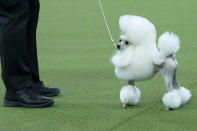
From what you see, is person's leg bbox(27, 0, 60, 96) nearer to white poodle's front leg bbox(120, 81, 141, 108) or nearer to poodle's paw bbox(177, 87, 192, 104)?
white poodle's front leg bbox(120, 81, 141, 108)

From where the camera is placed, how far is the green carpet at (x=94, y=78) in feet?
9.32

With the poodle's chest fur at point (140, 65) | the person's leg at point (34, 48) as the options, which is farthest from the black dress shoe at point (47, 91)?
the poodle's chest fur at point (140, 65)

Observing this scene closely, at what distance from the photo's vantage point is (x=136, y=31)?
9.52 feet

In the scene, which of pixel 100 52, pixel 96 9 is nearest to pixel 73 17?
pixel 96 9

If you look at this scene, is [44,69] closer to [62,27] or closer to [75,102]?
[75,102]

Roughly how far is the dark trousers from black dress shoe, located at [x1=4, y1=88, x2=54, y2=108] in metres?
0.04

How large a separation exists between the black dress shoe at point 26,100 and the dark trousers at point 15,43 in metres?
0.04

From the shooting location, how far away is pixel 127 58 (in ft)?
9.70

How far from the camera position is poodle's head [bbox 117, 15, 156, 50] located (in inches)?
114

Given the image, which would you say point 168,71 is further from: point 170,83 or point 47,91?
point 47,91

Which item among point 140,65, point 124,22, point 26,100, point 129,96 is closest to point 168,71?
point 140,65

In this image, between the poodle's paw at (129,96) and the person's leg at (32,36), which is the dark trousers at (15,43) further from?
the poodle's paw at (129,96)

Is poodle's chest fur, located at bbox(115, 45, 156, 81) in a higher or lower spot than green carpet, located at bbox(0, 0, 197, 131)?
higher

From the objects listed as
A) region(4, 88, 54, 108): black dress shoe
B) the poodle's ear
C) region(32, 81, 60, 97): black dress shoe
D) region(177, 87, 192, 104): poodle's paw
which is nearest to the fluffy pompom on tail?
the poodle's ear
